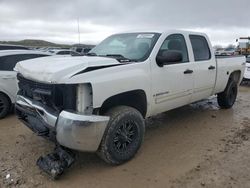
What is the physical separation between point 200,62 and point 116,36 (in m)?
1.73

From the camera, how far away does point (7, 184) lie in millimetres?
3488

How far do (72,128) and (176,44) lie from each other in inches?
110

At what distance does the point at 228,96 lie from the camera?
735 cm

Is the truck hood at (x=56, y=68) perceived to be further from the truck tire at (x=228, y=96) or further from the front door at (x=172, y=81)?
the truck tire at (x=228, y=96)

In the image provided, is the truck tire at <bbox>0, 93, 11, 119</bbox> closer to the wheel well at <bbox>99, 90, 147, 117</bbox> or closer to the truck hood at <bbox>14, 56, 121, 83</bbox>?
the truck hood at <bbox>14, 56, 121, 83</bbox>

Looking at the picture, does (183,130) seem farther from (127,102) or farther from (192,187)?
(192,187)

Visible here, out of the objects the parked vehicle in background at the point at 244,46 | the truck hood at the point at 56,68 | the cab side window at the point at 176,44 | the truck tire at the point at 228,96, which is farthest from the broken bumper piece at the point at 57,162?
the parked vehicle in background at the point at 244,46

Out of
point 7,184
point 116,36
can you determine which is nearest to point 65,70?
point 7,184

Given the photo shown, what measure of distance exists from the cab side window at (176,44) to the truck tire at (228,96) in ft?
7.94

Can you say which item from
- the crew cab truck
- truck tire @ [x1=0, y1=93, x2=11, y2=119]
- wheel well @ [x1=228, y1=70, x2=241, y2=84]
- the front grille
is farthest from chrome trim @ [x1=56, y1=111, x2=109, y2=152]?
wheel well @ [x1=228, y1=70, x2=241, y2=84]

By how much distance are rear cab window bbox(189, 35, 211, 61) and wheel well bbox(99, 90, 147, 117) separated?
5.87ft

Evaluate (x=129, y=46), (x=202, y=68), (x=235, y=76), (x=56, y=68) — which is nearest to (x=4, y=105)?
(x=129, y=46)

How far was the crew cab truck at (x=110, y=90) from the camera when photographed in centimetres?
345

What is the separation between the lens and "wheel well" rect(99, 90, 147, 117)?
12.9 feet
